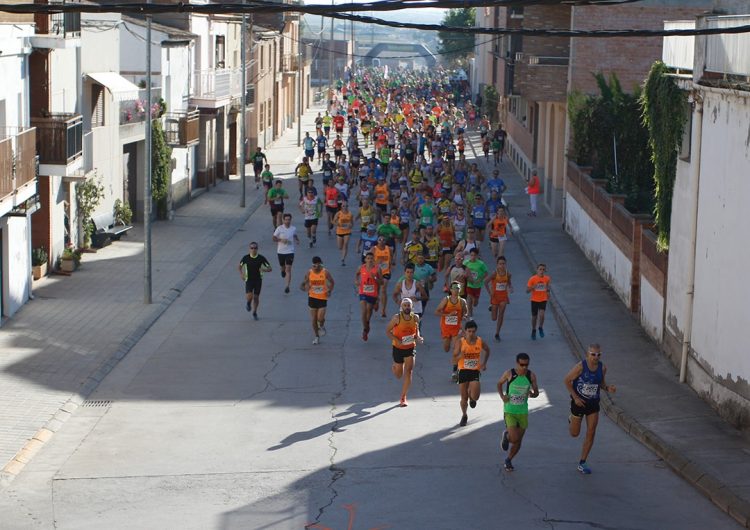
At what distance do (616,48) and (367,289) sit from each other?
15864 mm

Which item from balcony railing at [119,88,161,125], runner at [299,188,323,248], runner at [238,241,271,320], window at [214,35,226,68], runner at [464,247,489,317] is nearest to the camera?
runner at [464,247,489,317]

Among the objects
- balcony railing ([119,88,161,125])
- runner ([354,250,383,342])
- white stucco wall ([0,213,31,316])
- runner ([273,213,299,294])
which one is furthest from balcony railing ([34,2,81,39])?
runner ([354,250,383,342])

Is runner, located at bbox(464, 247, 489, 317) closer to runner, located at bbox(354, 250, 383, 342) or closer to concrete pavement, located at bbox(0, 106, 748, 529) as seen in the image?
concrete pavement, located at bbox(0, 106, 748, 529)

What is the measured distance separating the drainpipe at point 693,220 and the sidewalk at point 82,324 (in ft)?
25.7

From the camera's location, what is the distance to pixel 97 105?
3056 cm

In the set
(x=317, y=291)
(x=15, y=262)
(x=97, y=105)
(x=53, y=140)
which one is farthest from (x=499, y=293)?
(x=97, y=105)

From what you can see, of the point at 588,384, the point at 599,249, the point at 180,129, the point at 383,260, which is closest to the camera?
the point at 588,384

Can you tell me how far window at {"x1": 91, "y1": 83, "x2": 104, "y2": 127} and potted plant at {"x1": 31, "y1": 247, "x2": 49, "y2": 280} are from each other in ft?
17.8

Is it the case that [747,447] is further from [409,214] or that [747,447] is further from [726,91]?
[409,214]

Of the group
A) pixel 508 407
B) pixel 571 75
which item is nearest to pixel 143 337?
pixel 508 407

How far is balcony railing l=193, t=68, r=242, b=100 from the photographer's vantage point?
41.5 metres

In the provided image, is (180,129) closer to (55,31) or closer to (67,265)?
(67,265)

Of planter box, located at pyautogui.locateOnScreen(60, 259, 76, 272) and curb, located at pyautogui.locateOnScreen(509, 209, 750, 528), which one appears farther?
planter box, located at pyautogui.locateOnScreen(60, 259, 76, 272)

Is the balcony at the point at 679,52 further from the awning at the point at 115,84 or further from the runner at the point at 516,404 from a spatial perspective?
the awning at the point at 115,84
